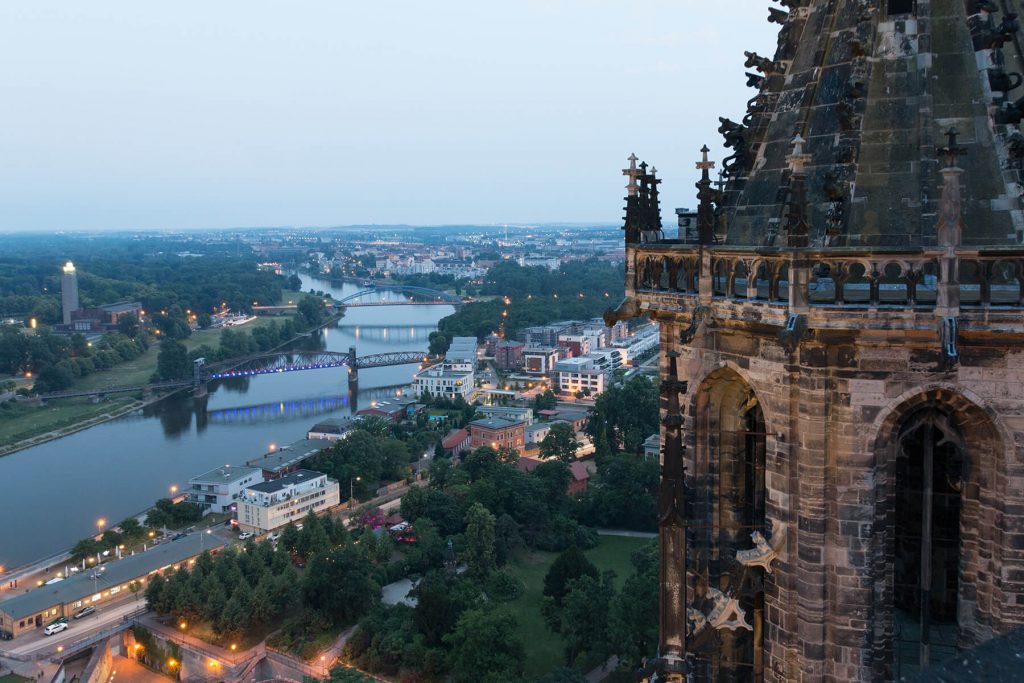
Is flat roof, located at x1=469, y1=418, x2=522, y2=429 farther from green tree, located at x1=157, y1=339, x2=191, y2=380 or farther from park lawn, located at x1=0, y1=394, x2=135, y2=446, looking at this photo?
green tree, located at x1=157, y1=339, x2=191, y2=380

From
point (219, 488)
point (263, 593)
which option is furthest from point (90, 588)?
point (219, 488)

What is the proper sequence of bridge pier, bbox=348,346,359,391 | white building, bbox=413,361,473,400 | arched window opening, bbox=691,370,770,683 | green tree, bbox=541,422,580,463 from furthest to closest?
bridge pier, bbox=348,346,359,391, white building, bbox=413,361,473,400, green tree, bbox=541,422,580,463, arched window opening, bbox=691,370,770,683

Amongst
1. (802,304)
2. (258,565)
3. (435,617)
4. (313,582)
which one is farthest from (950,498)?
(258,565)

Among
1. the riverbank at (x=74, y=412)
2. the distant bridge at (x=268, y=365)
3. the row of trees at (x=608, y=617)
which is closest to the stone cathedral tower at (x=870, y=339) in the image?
the row of trees at (x=608, y=617)

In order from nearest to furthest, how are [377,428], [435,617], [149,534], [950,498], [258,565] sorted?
[950,498]
[435,617]
[258,565]
[149,534]
[377,428]

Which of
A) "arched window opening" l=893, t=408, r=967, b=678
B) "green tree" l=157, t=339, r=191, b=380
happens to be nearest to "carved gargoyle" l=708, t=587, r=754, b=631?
"arched window opening" l=893, t=408, r=967, b=678

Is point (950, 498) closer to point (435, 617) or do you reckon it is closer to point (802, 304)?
point (802, 304)
